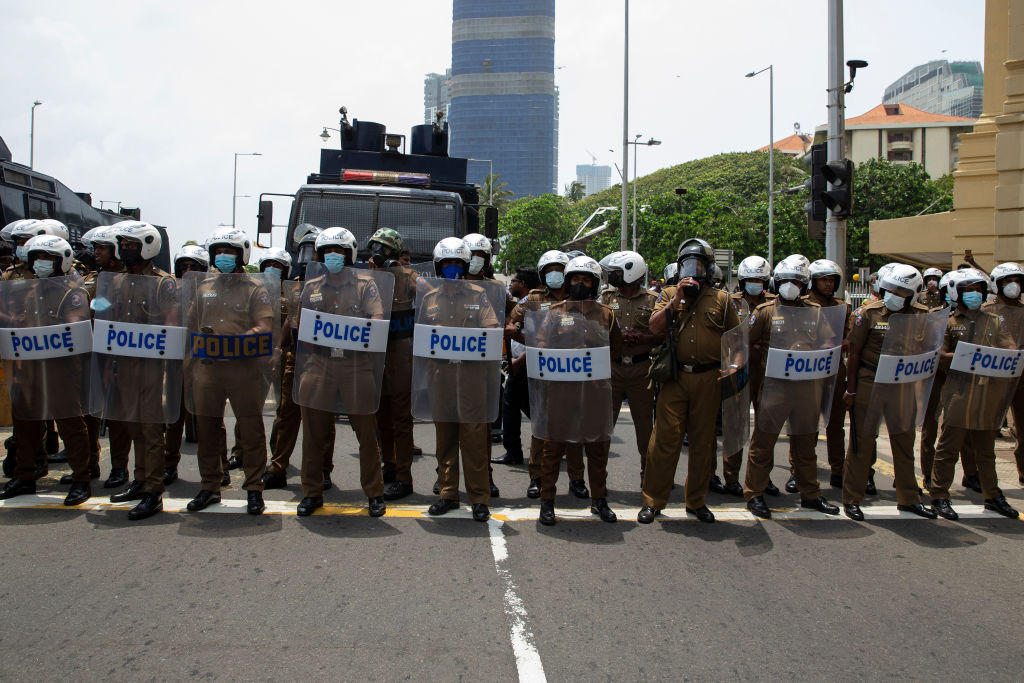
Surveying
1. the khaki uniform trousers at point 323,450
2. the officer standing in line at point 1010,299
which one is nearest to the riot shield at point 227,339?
the khaki uniform trousers at point 323,450

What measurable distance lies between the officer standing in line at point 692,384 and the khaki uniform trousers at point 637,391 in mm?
404

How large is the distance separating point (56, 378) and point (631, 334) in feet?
14.4

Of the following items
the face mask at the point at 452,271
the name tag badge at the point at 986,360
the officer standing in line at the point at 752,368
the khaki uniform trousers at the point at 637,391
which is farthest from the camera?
the officer standing in line at the point at 752,368

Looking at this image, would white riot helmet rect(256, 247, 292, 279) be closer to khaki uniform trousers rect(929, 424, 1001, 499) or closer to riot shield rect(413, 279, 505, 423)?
riot shield rect(413, 279, 505, 423)

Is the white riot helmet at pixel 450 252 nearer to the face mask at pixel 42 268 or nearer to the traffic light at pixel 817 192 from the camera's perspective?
the face mask at pixel 42 268

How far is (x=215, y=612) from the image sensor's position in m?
4.27

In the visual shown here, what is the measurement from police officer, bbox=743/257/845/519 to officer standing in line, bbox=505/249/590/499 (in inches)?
52.5

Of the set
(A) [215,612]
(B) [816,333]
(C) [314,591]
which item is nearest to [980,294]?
(B) [816,333]

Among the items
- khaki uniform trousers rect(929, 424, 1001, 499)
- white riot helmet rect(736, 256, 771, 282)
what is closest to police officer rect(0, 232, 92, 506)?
white riot helmet rect(736, 256, 771, 282)

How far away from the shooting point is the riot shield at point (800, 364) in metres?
6.27

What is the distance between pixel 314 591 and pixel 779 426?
3639 millimetres

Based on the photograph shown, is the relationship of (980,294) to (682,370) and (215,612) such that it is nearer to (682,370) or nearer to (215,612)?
(682,370)

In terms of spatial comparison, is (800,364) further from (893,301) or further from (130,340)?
(130,340)

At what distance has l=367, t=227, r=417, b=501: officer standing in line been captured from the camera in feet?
22.2
